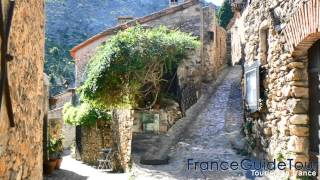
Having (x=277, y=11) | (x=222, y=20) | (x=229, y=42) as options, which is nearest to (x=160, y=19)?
(x=277, y=11)

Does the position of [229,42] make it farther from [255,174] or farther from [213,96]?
[255,174]

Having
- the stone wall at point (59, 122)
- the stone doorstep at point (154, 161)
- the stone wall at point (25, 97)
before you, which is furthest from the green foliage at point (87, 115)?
the stone wall at point (25, 97)

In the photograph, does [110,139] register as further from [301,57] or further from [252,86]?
[301,57]

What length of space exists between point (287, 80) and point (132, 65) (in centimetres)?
431

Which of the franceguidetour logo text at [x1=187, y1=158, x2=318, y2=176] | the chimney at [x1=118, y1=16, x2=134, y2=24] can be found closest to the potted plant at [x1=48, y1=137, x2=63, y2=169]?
the franceguidetour logo text at [x1=187, y1=158, x2=318, y2=176]

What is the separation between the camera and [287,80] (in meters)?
6.08

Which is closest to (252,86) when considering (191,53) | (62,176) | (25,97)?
(191,53)

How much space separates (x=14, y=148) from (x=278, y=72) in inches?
185

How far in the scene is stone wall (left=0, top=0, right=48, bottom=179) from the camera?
295 centimetres

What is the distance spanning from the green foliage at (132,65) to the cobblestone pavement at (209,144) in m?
1.62

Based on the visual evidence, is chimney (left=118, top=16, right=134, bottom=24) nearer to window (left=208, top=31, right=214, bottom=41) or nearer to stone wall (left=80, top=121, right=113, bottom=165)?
window (left=208, top=31, right=214, bottom=41)

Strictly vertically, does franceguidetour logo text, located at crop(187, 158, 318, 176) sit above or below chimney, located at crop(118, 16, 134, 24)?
below

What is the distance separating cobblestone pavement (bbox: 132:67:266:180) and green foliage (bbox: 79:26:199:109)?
1623 mm

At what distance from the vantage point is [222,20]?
28859mm
